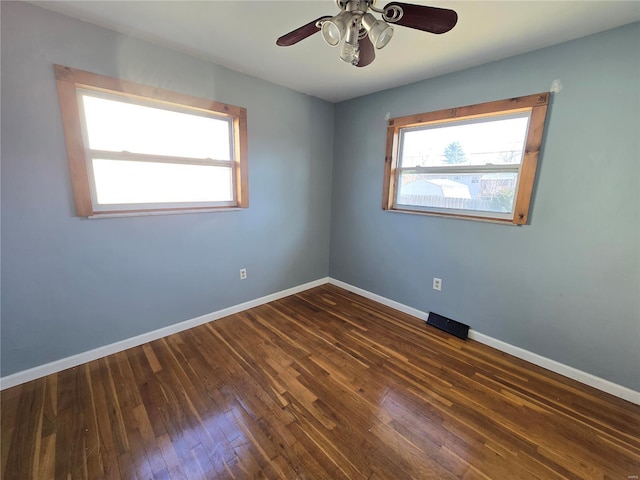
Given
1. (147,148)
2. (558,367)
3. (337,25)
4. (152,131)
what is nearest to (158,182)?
(147,148)

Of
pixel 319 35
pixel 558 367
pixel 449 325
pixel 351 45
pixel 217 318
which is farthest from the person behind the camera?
pixel 217 318

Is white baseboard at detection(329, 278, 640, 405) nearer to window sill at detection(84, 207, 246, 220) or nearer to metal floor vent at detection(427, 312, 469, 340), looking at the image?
metal floor vent at detection(427, 312, 469, 340)

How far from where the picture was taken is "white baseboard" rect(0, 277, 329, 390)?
1.78m

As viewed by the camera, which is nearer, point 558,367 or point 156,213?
point 558,367

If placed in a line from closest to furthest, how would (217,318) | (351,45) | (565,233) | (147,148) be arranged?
1. (351,45)
2. (565,233)
3. (147,148)
4. (217,318)

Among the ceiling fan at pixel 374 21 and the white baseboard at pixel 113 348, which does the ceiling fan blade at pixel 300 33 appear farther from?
the white baseboard at pixel 113 348

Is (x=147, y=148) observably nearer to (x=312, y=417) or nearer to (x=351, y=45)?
(x=351, y=45)

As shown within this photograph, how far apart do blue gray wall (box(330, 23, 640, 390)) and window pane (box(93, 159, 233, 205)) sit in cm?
200

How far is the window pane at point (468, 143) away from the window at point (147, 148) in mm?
1779

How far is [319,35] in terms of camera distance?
181 centimetres

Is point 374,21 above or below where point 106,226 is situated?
above

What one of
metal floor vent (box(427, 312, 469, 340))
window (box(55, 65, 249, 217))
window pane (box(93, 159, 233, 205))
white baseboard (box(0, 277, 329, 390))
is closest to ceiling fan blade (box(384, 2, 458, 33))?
window (box(55, 65, 249, 217))

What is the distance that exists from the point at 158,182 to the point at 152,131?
16.3 inches

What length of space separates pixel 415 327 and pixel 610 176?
6.12 ft
